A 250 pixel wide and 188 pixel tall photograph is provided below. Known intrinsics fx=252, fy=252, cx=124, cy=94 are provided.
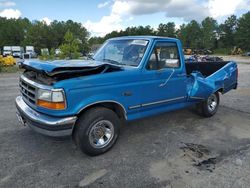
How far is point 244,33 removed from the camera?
266 ft

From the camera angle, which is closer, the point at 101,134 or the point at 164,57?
the point at 101,134

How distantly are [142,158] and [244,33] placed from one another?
289ft

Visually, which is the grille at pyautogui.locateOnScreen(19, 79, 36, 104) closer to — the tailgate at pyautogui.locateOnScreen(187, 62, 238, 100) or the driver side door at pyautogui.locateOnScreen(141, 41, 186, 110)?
the driver side door at pyautogui.locateOnScreen(141, 41, 186, 110)

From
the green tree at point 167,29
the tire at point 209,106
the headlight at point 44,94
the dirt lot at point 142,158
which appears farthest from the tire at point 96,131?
the green tree at point 167,29

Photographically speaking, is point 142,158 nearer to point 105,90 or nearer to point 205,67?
point 105,90

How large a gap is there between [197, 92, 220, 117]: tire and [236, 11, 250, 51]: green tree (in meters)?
82.4

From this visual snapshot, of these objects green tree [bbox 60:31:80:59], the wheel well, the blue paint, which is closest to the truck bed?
the blue paint

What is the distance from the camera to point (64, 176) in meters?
3.69

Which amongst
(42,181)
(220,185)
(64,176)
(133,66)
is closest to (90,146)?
(64,176)

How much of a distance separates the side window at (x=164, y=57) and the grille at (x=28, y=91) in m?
2.09

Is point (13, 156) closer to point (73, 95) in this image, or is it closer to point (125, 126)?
point (73, 95)

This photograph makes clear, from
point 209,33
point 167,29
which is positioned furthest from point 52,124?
point 167,29

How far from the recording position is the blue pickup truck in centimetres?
382

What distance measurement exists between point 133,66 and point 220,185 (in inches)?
96.8
